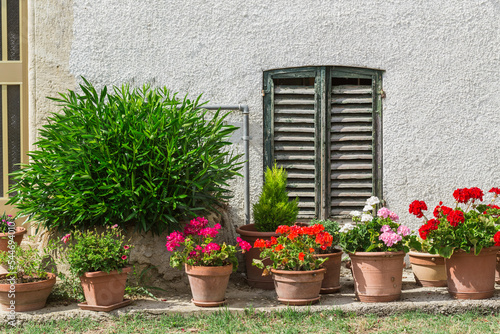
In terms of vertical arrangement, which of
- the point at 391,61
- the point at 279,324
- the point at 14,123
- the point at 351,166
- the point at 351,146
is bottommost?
the point at 279,324

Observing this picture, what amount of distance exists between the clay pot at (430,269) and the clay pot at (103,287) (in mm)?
2758

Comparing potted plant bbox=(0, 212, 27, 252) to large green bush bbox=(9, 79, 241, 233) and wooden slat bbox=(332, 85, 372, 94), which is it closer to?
large green bush bbox=(9, 79, 241, 233)

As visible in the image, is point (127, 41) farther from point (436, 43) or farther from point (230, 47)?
point (436, 43)

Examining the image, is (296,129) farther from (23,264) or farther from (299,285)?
(23,264)

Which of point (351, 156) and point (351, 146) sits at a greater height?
point (351, 146)

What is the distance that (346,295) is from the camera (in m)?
5.43

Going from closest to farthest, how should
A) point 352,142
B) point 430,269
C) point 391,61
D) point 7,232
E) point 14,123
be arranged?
1. point 430,269
2. point 7,232
3. point 391,61
4. point 352,142
5. point 14,123

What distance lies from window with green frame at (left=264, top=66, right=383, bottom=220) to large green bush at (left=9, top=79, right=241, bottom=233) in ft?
4.01

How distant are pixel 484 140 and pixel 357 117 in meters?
1.41

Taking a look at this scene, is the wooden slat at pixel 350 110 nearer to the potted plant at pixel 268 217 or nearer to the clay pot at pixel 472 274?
the potted plant at pixel 268 217

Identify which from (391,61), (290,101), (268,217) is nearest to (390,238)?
(268,217)

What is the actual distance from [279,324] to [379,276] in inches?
39.1

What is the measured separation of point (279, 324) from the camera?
15.5 feet

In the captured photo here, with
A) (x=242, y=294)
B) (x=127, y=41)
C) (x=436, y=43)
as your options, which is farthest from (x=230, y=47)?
(x=242, y=294)
